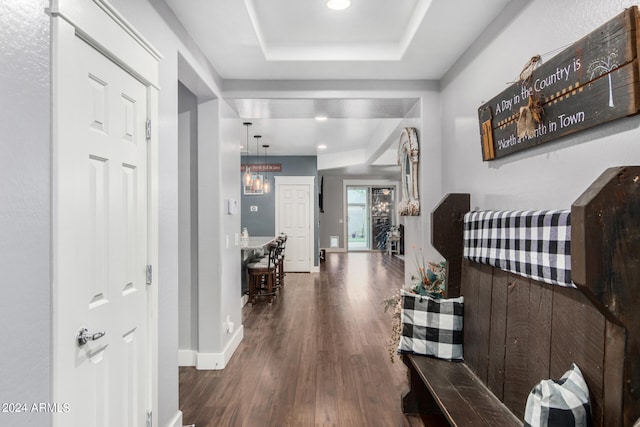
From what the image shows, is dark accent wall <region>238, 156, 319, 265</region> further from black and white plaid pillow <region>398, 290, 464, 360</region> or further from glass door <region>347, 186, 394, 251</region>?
black and white plaid pillow <region>398, 290, 464, 360</region>

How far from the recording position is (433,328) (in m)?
2.13

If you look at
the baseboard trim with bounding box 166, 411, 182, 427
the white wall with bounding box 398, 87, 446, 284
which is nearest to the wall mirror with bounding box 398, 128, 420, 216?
the white wall with bounding box 398, 87, 446, 284

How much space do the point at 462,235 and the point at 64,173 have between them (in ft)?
6.92

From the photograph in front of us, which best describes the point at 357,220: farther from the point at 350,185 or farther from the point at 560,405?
the point at 560,405

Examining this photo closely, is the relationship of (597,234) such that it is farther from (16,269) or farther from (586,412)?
(16,269)

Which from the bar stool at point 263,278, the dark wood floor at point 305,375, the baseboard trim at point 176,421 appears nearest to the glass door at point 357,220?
the bar stool at point 263,278

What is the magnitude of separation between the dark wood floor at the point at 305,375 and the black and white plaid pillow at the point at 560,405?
1.28m

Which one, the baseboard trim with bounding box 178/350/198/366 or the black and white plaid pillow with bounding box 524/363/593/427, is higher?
the black and white plaid pillow with bounding box 524/363/593/427

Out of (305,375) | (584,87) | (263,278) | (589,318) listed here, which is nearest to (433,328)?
(589,318)

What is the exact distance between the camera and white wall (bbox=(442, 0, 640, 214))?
128 cm

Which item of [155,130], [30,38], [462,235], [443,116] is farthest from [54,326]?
[443,116]

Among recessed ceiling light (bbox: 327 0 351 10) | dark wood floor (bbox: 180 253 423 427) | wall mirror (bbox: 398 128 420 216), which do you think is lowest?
dark wood floor (bbox: 180 253 423 427)

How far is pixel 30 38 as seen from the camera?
102 centimetres

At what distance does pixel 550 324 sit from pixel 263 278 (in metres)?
4.59
